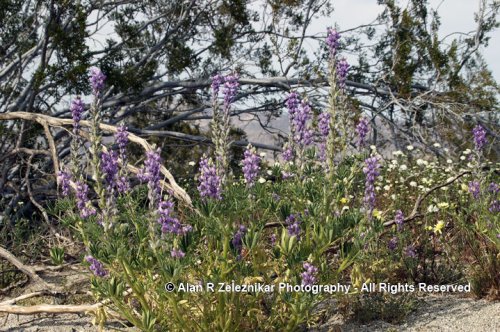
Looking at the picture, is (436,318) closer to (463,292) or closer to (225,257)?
(463,292)

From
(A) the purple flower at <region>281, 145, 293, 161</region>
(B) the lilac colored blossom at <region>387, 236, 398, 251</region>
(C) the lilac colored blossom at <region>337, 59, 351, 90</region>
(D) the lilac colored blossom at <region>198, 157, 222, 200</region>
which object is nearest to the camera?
(D) the lilac colored blossom at <region>198, 157, 222, 200</region>

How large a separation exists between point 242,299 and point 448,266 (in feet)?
7.31

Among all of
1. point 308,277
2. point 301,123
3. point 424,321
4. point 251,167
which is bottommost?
point 424,321

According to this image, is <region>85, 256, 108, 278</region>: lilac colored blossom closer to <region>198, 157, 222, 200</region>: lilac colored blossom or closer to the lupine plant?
the lupine plant

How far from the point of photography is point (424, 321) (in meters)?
4.23

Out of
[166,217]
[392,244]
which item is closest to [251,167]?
[166,217]

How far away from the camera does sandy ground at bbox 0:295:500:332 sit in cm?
410

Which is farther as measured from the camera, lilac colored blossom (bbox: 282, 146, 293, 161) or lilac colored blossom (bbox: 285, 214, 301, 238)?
lilac colored blossom (bbox: 282, 146, 293, 161)

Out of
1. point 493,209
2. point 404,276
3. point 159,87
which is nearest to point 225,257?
point 404,276

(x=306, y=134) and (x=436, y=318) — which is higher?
(x=306, y=134)

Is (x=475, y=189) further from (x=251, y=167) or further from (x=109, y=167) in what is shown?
(x=109, y=167)

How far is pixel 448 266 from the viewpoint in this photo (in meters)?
5.18

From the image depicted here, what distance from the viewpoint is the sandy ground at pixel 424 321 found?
410 cm

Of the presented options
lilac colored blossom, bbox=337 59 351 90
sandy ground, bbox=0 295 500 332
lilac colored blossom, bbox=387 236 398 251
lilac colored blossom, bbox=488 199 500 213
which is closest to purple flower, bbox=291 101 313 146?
lilac colored blossom, bbox=337 59 351 90
